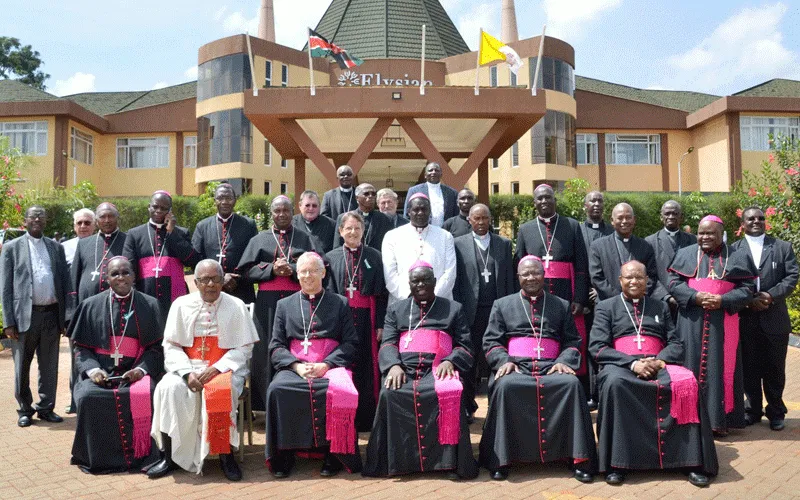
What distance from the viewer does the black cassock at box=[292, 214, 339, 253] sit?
670cm

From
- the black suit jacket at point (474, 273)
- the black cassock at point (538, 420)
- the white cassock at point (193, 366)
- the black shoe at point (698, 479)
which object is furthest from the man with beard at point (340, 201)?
the black shoe at point (698, 479)

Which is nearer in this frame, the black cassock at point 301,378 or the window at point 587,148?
the black cassock at point 301,378

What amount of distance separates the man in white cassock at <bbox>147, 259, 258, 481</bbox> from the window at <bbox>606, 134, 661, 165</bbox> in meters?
28.7

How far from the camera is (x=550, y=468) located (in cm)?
488

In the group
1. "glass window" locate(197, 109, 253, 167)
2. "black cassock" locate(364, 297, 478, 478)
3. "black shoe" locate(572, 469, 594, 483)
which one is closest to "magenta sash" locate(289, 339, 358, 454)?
"black cassock" locate(364, 297, 478, 478)

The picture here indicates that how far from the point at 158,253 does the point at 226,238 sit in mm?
677

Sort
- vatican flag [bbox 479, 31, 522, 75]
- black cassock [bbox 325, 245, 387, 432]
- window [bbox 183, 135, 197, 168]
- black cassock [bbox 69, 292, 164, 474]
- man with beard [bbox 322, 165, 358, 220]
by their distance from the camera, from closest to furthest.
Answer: black cassock [bbox 69, 292, 164, 474]
black cassock [bbox 325, 245, 387, 432]
man with beard [bbox 322, 165, 358, 220]
vatican flag [bbox 479, 31, 522, 75]
window [bbox 183, 135, 197, 168]

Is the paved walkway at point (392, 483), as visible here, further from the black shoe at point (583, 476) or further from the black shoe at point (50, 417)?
the black shoe at point (50, 417)

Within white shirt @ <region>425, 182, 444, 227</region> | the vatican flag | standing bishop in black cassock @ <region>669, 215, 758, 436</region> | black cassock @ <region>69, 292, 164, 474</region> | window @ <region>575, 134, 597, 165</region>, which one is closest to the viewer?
black cassock @ <region>69, 292, 164, 474</region>

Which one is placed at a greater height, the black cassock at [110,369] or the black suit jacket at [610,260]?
the black suit jacket at [610,260]

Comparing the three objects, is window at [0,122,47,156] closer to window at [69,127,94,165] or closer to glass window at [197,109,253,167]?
window at [69,127,94,165]

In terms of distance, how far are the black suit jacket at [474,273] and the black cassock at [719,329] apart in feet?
5.08

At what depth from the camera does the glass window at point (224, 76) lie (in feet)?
90.8

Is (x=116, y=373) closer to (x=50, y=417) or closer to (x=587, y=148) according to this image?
(x=50, y=417)
